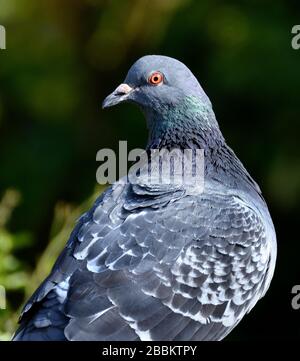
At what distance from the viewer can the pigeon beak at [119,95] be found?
6.68m

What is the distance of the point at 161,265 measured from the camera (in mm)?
5742

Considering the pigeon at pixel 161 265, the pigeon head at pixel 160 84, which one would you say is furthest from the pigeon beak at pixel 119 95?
the pigeon at pixel 161 265

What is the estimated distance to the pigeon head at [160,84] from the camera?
661cm

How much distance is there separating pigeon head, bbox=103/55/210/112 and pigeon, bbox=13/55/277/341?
0.12ft

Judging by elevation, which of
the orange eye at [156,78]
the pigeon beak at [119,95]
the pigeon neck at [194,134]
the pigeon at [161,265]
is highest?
the orange eye at [156,78]

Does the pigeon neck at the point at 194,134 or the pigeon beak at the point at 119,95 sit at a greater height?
the pigeon beak at the point at 119,95

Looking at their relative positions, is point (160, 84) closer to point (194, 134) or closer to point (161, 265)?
point (194, 134)

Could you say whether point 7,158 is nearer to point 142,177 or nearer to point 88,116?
point 88,116

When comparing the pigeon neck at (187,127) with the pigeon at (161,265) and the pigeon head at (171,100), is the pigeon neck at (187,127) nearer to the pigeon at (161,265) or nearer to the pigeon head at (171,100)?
the pigeon head at (171,100)

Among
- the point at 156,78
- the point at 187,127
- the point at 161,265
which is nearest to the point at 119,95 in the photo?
the point at 156,78

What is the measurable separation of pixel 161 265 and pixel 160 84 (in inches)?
59.2

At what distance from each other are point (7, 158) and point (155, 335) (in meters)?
6.11

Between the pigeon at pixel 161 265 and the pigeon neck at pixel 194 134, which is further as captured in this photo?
the pigeon neck at pixel 194 134

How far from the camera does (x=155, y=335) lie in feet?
18.6
